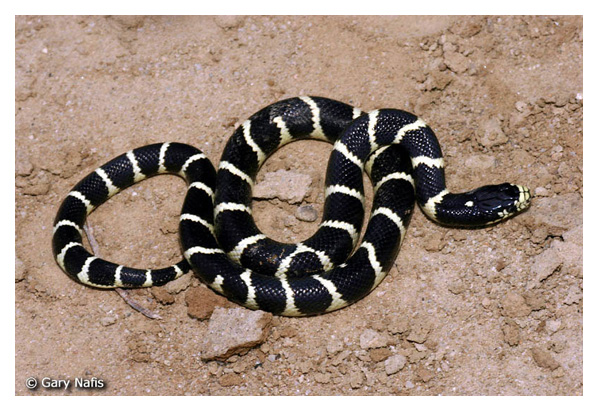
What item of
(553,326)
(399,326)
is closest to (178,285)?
(399,326)

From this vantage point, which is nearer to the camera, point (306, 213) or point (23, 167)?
point (306, 213)

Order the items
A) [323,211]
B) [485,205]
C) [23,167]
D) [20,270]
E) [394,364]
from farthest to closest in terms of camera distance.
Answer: [23,167], [323,211], [20,270], [485,205], [394,364]

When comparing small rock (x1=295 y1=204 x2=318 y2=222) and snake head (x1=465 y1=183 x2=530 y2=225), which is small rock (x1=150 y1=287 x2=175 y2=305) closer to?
small rock (x1=295 y1=204 x2=318 y2=222)

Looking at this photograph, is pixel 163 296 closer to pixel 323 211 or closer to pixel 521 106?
pixel 323 211

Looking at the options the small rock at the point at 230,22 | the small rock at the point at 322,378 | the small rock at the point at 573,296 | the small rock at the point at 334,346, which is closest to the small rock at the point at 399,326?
the small rock at the point at 334,346

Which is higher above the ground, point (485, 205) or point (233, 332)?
point (485, 205)

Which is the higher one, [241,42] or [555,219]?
[241,42]
